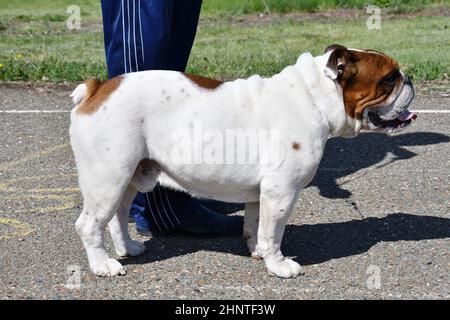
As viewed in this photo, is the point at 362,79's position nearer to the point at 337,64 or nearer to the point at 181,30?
the point at 337,64

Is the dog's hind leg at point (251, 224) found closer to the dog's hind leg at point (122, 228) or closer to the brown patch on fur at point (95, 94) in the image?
the dog's hind leg at point (122, 228)

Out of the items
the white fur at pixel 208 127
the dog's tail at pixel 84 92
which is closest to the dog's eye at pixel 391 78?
the white fur at pixel 208 127

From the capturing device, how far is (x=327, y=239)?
5133mm

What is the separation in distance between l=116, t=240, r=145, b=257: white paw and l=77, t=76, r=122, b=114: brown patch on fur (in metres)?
0.86

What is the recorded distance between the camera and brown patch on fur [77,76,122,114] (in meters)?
4.36

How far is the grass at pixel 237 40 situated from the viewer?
9.54 metres

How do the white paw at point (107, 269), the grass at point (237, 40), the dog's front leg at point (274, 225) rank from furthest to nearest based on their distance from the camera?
A: the grass at point (237, 40), the white paw at point (107, 269), the dog's front leg at point (274, 225)

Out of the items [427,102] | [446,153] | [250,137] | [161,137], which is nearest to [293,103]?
[250,137]

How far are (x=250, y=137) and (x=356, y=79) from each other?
24.9 inches

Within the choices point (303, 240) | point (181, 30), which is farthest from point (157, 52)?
point (303, 240)

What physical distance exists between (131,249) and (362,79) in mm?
1563

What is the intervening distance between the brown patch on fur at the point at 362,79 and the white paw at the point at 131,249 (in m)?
1.38

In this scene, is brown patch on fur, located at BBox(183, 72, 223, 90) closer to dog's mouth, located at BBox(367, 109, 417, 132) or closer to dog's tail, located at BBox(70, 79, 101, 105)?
dog's tail, located at BBox(70, 79, 101, 105)

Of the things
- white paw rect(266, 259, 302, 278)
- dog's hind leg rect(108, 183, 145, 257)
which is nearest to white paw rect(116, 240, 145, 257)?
dog's hind leg rect(108, 183, 145, 257)
